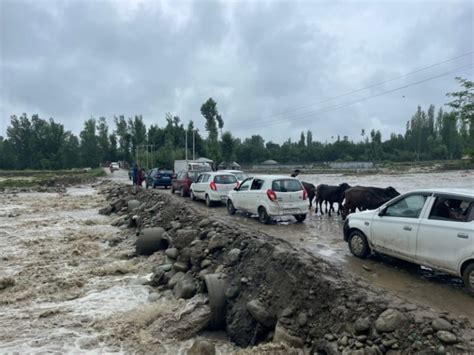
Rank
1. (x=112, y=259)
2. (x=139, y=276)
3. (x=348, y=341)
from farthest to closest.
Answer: (x=112, y=259), (x=139, y=276), (x=348, y=341)

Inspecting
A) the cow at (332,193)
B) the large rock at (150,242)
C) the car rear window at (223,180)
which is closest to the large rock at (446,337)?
the large rock at (150,242)

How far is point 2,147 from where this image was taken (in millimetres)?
107938

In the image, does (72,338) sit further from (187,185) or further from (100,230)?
(187,185)

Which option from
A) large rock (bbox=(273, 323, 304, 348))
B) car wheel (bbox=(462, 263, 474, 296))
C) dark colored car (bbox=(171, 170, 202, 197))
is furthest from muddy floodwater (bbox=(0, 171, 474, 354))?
dark colored car (bbox=(171, 170, 202, 197))

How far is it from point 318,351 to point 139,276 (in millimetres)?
6656

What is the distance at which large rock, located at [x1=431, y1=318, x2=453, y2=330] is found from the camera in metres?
4.29

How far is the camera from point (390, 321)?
4.61m

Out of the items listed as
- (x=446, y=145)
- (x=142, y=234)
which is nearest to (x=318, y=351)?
(x=142, y=234)

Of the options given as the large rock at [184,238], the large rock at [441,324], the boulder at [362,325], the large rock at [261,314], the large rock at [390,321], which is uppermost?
the large rock at [441,324]

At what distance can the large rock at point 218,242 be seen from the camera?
939 cm

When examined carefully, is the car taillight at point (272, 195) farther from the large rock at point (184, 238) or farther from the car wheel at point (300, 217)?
the large rock at point (184, 238)

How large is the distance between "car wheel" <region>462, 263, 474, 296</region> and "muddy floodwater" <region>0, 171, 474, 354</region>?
0.52ft

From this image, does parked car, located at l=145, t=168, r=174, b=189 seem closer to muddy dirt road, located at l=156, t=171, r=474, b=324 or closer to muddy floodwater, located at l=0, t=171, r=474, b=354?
muddy floodwater, located at l=0, t=171, r=474, b=354

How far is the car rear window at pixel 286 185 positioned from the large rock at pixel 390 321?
8.36m
